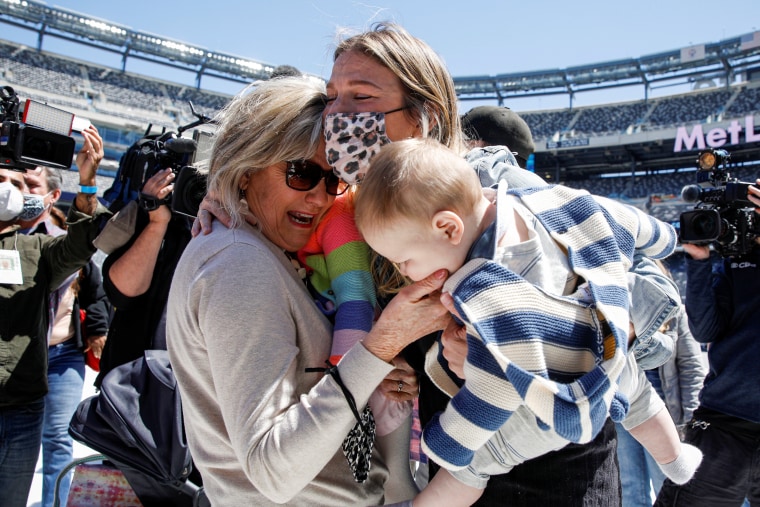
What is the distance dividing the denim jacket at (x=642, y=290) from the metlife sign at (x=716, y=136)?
99.2 ft

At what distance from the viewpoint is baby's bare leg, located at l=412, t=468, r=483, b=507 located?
1.46 metres

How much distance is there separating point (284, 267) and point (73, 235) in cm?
218

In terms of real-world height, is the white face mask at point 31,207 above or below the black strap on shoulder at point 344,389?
below

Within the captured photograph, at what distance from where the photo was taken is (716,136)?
2841cm

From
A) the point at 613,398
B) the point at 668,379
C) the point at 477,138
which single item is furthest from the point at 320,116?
the point at 668,379

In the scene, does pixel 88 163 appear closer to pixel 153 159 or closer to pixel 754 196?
pixel 153 159

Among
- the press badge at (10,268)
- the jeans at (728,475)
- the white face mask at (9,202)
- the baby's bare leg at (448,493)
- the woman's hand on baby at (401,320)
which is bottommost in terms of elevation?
the jeans at (728,475)

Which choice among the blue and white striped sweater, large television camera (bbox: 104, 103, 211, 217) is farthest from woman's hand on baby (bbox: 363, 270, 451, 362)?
large television camera (bbox: 104, 103, 211, 217)

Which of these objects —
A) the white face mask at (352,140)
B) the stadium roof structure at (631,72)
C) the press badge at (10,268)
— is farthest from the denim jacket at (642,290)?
the stadium roof structure at (631,72)

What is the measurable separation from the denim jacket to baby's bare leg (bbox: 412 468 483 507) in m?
0.57

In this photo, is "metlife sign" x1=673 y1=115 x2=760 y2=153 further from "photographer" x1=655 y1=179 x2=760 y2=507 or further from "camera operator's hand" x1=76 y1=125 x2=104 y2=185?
"camera operator's hand" x1=76 y1=125 x2=104 y2=185

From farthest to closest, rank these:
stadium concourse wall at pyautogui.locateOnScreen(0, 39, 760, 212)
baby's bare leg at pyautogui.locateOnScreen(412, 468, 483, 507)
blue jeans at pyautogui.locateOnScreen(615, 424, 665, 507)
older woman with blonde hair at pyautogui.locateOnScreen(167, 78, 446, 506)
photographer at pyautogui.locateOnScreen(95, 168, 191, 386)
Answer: stadium concourse wall at pyautogui.locateOnScreen(0, 39, 760, 212) < blue jeans at pyautogui.locateOnScreen(615, 424, 665, 507) < photographer at pyautogui.locateOnScreen(95, 168, 191, 386) < baby's bare leg at pyautogui.locateOnScreen(412, 468, 483, 507) < older woman with blonde hair at pyautogui.locateOnScreen(167, 78, 446, 506)

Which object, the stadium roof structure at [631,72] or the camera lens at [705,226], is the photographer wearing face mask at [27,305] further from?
the stadium roof structure at [631,72]

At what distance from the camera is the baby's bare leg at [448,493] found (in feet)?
4.80
